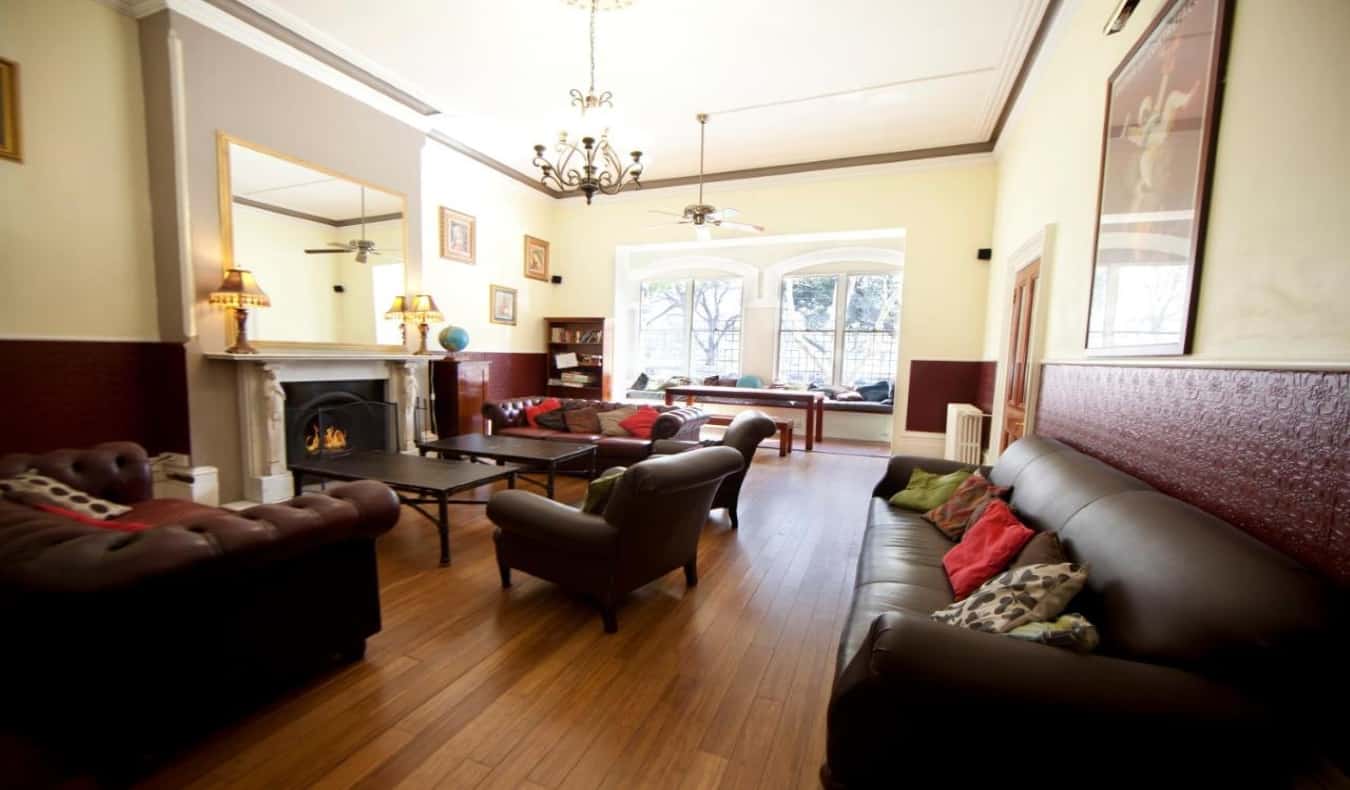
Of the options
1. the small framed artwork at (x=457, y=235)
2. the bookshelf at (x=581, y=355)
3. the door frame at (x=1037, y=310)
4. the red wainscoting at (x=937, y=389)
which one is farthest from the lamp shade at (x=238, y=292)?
the red wainscoting at (x=937, y=389)

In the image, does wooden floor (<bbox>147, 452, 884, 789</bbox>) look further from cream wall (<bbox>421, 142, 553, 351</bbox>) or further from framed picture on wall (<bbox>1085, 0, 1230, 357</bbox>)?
cream wall (<bbox>421, 142, 553, 351</bbox>)

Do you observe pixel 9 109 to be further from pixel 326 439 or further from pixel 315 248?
pixel 326 439

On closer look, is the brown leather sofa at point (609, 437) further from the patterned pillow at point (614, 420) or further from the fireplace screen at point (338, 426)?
the fireplace screen at point (338, 426)

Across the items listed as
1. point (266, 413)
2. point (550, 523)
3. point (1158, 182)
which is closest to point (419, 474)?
point (550, 523)

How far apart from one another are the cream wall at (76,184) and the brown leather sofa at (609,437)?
2620 millimetres

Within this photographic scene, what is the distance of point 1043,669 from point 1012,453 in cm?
197

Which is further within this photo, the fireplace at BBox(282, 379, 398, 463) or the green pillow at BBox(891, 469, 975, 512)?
the fireplace at BBox(282, 379, 398, 463)

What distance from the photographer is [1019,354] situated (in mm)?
4031

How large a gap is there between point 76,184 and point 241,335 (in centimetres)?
119

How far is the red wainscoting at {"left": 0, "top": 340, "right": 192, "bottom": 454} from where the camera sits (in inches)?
119

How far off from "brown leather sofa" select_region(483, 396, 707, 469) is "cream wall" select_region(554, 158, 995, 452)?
294cm

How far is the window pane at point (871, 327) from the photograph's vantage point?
25.8 ft

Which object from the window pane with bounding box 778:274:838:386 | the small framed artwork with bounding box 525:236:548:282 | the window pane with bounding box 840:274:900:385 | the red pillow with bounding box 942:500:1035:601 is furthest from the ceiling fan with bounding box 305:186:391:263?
the window pane with bounding box 840:274:900:385

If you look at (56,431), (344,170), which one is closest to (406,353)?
(344,170)
